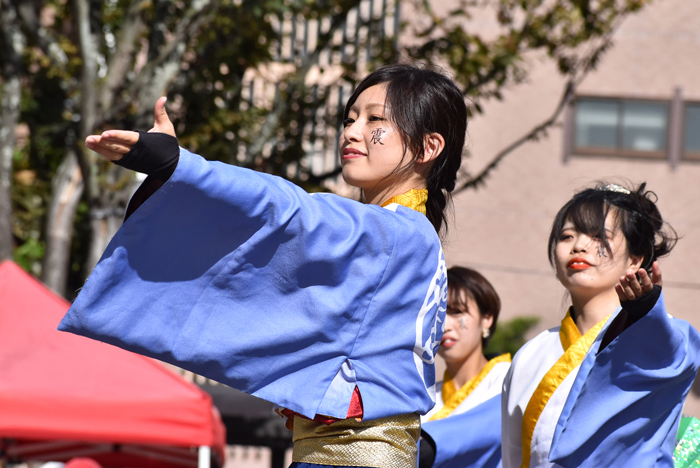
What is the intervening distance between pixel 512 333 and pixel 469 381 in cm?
529

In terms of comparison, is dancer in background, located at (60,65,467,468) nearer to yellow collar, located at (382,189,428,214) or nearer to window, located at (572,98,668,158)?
yellow collar, located at (382,189,428,214)

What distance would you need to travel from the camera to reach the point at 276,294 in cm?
144

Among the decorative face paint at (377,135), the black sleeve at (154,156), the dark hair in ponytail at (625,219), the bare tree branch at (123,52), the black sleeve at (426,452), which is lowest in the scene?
the black sleeve at (426,452)

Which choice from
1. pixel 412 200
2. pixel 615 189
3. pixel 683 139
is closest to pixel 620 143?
pixel 683 139

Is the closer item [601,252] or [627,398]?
[627,398]

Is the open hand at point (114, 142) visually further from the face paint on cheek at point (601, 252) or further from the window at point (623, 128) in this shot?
the window at point (623, 128)

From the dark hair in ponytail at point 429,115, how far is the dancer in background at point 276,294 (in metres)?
0.25

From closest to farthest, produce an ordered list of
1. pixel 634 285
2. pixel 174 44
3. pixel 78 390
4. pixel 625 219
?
pixel 634 285 < pixel 625 219 < pixel 78 390 < pixel 174 44

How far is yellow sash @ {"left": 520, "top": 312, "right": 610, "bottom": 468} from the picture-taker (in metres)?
2.05

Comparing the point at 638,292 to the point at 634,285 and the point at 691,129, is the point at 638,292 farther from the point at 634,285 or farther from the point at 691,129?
the point at 691,129

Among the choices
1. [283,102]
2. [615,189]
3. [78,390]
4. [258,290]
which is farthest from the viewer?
[283,102]

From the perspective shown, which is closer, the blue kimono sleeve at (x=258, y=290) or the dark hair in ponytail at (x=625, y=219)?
the blue kimono sleeve at (x=258, y=290)

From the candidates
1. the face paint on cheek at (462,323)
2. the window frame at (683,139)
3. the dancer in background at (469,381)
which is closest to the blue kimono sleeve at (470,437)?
the dancer in background at (469,381)

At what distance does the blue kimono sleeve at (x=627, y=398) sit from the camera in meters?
1.81
